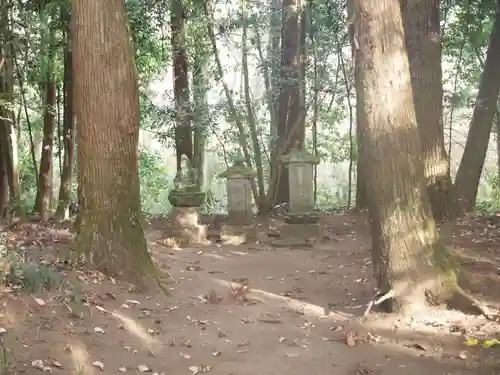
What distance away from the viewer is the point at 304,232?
39.9ft

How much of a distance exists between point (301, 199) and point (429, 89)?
3662mm

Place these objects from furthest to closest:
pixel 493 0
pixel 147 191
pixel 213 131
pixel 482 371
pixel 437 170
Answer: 1. pixel 147 191
2. pixel 213 131
3. pixel 493 0
4. pixel 437 170
5. pixel 482 371

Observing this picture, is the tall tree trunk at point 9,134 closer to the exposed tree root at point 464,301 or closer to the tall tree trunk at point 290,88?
the tall tree trunk at point 290,88

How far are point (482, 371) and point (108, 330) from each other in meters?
3.35

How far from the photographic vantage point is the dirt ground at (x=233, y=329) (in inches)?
195

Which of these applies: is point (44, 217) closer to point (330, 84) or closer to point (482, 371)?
point (330, 84)

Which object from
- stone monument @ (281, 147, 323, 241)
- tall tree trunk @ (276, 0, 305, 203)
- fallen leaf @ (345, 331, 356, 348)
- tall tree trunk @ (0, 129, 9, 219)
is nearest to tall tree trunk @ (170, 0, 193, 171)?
tall tree trunk @ (276, 0, 305, 203)

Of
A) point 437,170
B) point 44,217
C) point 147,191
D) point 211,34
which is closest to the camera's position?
point 437,170

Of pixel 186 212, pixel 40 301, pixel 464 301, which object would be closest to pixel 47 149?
pixel 186 212

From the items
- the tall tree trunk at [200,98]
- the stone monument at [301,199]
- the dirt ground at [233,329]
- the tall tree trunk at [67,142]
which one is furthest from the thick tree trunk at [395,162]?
the tall tree trunk at [200,98]

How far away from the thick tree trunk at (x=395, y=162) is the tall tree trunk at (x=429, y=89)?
4112mm

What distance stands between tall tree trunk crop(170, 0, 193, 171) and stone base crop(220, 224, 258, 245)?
350 centimetres

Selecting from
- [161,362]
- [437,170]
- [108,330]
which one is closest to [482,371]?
[161,362]

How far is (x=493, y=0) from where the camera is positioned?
38.5ft
